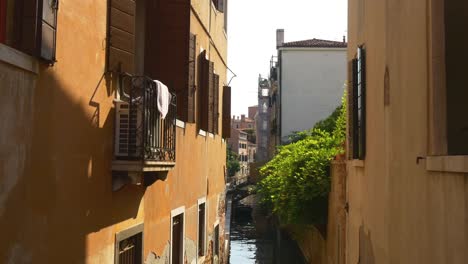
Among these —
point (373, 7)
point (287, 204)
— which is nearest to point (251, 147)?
point (287, 204)

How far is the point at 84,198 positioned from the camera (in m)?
5.75

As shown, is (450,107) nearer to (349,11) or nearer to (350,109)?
(350,109)

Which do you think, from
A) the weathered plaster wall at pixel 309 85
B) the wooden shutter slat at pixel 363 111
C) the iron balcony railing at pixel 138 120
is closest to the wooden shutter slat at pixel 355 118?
the wooden shutter slat at pixel 363 111

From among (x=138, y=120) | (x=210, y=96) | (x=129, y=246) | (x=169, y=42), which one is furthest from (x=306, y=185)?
(x=138, y=120)

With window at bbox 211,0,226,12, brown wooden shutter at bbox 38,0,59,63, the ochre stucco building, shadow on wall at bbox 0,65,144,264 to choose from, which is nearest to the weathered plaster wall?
window at bbox 211,0,226,12

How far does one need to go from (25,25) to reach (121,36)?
206cm

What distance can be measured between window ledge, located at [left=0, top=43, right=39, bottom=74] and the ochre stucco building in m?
0.01

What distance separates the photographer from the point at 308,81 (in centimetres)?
3769

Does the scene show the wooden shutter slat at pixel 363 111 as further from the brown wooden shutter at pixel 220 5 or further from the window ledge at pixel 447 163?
the brown wooden shutter at pixel 220 5

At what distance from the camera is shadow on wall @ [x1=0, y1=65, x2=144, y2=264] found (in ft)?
14.4

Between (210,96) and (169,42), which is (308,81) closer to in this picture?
(210,96)

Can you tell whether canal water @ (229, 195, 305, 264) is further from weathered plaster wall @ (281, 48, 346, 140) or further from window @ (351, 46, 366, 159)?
window @ (351, 46, 366, 159)

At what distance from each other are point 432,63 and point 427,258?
1.53 metres

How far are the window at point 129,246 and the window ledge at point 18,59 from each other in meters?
2.64
